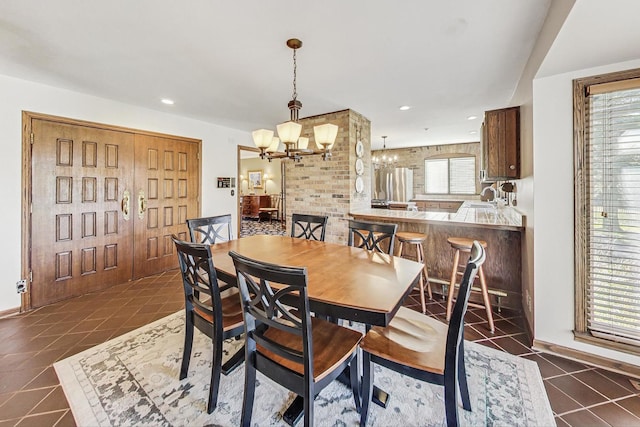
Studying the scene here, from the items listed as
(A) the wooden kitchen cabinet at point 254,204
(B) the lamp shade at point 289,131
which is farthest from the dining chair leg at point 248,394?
(A) the wooden kitchen cabinet at point 254,204

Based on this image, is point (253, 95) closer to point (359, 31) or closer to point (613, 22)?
point (359, 31)

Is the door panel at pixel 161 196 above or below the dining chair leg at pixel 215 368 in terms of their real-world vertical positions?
above

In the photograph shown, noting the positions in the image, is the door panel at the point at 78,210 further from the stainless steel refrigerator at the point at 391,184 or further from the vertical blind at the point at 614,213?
the stainless steel refrigerator at the point at 391,184

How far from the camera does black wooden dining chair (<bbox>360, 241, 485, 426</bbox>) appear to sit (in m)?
1.16

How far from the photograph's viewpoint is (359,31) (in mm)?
1927

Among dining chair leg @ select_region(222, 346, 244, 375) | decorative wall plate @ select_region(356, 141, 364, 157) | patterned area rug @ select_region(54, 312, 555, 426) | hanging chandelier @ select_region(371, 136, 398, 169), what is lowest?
patterned area rug @ select_region(54, 312, 555, 426)

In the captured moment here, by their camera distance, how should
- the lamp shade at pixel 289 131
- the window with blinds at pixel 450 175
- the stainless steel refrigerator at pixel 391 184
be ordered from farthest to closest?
1. the window with blinds at pixel 450 175
2. the stainless steel refrigerator at pixel 391 184
3. the lamp shade at pixel 289 131

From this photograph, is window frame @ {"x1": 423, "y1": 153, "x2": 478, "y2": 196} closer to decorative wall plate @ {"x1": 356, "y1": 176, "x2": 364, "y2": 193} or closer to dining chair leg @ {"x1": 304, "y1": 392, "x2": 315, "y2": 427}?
decorative wall plate @ {"x1": 356, "y1": 176, "x2": 364, "y2": 193}

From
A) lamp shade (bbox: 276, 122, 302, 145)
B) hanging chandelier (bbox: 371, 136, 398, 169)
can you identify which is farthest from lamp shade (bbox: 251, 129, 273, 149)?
hanging chandelier (bbox: 371, 136, 398, 169)

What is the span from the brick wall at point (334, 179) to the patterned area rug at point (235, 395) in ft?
7.43

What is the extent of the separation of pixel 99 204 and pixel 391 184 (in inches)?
237

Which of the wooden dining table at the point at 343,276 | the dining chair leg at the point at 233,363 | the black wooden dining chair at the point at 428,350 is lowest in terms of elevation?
the dining chair leg at the point at 233,363

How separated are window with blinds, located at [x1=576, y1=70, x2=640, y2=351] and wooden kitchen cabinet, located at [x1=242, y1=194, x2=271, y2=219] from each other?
8.97 meters

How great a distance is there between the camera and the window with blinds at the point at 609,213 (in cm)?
175
